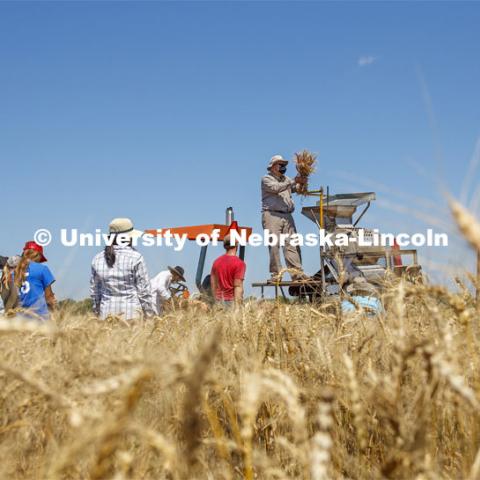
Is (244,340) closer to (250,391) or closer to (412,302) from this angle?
(412,302)

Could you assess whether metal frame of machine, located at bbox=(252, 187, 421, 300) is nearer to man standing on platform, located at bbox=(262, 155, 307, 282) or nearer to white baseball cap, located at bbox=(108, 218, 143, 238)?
man standing on platform, located at bbox=(262, 155, 307, 282)

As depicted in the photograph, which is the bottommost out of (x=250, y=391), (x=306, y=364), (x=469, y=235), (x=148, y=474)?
(x=148, y=474)

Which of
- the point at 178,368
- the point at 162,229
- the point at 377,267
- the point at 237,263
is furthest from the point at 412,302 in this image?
the point at 162,229

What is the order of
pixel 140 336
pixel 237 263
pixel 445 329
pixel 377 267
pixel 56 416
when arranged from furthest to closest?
pixel 377 267 < pixel 237 263 < pixel 140 336 < pixel 56 416 < pixel 445 329

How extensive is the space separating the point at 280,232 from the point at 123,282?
3819mm

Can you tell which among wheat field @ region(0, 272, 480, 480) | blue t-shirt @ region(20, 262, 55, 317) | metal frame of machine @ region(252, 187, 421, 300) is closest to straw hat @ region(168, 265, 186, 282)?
metal frame of machine @ region(252, 187, 421, 300)

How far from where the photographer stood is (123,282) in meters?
4.94

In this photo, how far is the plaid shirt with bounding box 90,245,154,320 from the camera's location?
16.1ft

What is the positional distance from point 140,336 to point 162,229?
24.3ft

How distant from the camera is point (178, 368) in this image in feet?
2.78

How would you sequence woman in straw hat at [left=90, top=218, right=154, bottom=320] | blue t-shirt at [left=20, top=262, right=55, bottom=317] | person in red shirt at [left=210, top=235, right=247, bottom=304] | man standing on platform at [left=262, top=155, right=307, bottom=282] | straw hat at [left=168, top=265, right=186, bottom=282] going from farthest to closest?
man standing on platform at [left=262, top=155, right=307, bottom=282] < straw hat at [left=168, top=265, right=186, bottom=282] < person in red shirt at [left=210, top=235, right=247, bottom=304] < blue t-shirt at [left=20, top=262, right=55, bottom=317] < woman in straw hat at [left=90, top=218, right=154, bottom=320]

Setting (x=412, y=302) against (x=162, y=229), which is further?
(x=162, y=229)

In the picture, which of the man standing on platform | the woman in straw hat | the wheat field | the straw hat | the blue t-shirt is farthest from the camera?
the man standing on platform

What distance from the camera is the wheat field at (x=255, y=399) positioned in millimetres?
776
